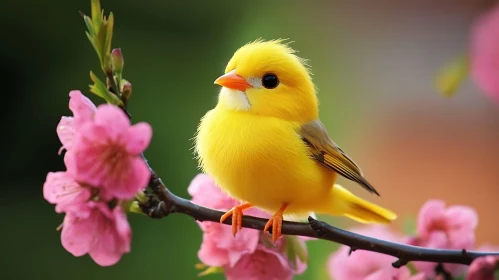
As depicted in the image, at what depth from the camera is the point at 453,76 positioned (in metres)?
0.41

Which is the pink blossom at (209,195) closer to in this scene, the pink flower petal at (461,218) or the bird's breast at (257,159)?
the bird's breast at (257,159)

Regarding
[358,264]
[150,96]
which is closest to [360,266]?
[358,264]

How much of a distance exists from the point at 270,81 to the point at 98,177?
226 millimetres

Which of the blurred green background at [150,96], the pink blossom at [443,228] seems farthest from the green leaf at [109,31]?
the blurred green background at [150,96]

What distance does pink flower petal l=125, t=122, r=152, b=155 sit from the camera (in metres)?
0.40

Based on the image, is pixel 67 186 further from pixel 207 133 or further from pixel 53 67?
pixel 53 67

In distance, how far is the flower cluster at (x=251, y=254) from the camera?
0.58 metres

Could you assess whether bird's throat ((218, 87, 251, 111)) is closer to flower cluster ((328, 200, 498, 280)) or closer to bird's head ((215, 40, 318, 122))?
bird's head ((215, 40, 318, 122))

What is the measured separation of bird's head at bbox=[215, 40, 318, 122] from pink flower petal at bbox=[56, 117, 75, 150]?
14cm

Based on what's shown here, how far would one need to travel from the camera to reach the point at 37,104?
5.86ft

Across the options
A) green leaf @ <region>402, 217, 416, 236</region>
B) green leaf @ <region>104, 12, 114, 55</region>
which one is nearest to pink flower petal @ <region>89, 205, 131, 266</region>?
green leaf @ <region>104, 12, 114, 55</region>

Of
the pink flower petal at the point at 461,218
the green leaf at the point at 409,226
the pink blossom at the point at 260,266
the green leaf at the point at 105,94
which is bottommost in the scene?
the pink blossom at the point at 260,266

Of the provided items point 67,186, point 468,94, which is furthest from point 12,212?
point 468,94

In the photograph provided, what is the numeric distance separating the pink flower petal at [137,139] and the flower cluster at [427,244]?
234 millimetres
